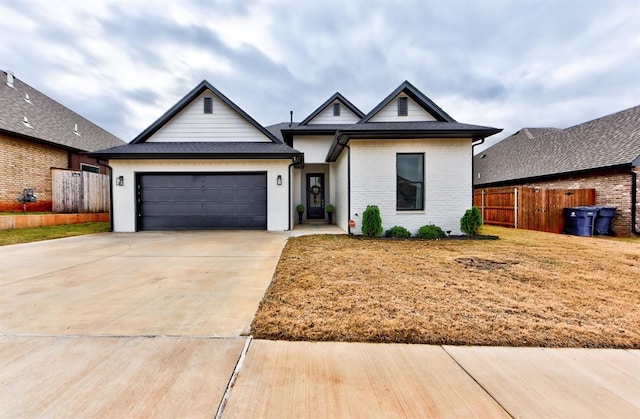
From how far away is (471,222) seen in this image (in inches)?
323

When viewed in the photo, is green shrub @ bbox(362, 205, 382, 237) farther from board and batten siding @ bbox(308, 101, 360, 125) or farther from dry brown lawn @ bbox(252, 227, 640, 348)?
board and batten siding @ bbox(308, 101, 360, 125)

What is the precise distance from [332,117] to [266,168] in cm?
532

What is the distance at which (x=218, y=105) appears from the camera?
435 inches

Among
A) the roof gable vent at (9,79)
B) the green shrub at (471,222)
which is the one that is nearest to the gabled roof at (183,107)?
the green shrub at (471,222)

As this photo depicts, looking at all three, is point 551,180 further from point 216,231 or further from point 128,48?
point 128,48

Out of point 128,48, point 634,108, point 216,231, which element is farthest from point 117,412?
point 634,108

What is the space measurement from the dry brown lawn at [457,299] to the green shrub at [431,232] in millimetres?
2228

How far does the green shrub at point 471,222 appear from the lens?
8195 mm

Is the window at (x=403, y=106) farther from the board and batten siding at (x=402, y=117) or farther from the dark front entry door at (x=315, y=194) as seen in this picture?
the dark front entry door at (x=315, y=194)

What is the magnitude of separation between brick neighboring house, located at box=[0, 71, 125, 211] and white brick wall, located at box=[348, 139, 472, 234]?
11779 millimetres

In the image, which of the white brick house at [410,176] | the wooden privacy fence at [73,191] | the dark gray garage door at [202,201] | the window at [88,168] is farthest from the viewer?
the window at [88,168]

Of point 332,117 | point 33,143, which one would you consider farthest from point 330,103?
point 33,143

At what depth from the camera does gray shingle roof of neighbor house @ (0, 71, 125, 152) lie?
12.0 m

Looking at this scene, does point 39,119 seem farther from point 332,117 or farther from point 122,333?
point 122,333
